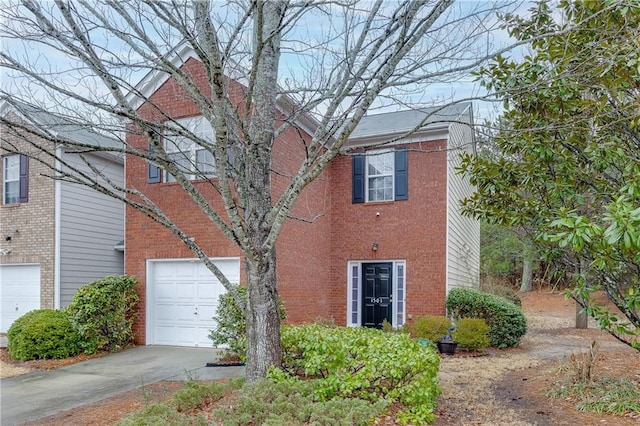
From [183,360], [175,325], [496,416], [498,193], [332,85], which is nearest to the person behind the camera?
[496,416]

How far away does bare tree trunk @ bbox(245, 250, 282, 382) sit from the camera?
5.51m

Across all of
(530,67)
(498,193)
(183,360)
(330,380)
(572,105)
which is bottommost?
(183,360)

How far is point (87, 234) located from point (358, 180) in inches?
308

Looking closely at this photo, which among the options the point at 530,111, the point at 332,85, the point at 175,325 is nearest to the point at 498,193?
the point at 530,111

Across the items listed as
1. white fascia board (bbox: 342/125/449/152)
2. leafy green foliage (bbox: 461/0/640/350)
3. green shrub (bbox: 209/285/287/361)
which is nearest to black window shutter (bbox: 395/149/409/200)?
white fascia board (bbox: 342/125/449/152)

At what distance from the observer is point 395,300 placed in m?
12.9

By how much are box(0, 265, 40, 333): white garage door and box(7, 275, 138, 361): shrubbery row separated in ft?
9.44

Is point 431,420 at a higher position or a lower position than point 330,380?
lower

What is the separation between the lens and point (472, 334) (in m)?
10.5

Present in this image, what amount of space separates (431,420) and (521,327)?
7.39 meters

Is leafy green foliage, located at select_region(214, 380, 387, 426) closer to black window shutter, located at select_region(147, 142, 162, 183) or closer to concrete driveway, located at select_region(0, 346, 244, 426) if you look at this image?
concrete driveway, located at select_region(0, 346, 244, 426)

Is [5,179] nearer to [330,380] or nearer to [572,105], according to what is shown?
[330,380]

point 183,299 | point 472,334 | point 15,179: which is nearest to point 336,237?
point 183,299

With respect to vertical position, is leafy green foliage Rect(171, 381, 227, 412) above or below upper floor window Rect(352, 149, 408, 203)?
below
